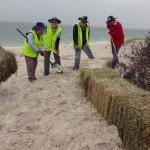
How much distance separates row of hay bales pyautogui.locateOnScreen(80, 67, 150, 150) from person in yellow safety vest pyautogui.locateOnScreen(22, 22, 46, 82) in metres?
2.07

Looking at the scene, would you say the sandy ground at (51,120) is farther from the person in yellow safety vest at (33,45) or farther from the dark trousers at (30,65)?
the person in yellow safety vest at (33,45)

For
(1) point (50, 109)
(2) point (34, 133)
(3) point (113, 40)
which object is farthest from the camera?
(3) point (113, 40)

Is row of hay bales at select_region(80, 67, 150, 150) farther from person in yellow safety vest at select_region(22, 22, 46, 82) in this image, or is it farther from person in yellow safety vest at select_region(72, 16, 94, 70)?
person in yellow safety vest at select_region(72, 16, 94, 70)

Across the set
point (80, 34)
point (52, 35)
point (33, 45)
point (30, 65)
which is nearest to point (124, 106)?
point (33, 45)

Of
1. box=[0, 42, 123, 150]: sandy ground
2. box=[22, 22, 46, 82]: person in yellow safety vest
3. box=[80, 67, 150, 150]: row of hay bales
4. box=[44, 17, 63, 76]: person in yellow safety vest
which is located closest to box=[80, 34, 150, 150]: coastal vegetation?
box=[80, 67, 150, 150]: row of hay bales

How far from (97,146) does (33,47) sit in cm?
349

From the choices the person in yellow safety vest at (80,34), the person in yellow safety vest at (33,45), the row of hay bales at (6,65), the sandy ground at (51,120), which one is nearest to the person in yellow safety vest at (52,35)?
the person in yellow safety vest at (33,45)

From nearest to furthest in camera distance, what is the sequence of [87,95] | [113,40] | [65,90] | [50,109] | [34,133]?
[34,133] < [50,109] < [87,95] < [65,90] < [113,40]

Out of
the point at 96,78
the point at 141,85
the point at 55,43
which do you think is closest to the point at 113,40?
the point at 55,43

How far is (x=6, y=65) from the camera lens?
4.61m

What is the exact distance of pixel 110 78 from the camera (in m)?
4.16

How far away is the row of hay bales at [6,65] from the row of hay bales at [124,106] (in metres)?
1.99

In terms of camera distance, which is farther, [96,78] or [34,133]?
[96,78]

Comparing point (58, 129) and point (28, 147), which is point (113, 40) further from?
point (28, 147)
